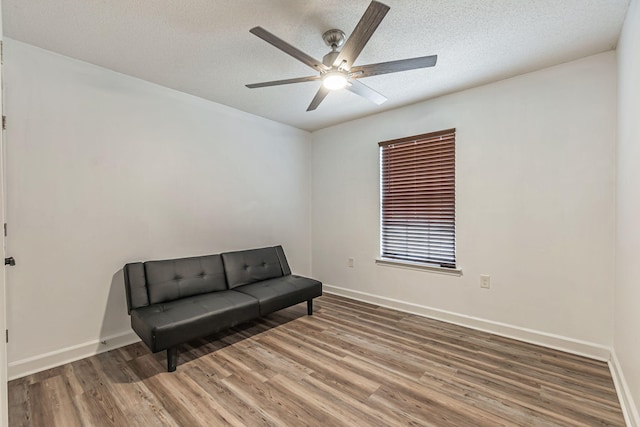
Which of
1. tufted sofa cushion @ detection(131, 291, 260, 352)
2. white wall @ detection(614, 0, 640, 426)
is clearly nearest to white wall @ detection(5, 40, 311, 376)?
tufted sofa cushion @ detection(131, 291, 260, 352)

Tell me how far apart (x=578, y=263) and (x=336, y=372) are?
2290mm

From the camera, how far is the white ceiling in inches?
75.5

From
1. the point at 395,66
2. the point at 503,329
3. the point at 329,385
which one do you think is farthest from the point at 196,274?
the point at 503,329

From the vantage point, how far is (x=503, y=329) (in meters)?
2.93

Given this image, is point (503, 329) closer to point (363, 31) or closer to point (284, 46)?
point (363, 31)

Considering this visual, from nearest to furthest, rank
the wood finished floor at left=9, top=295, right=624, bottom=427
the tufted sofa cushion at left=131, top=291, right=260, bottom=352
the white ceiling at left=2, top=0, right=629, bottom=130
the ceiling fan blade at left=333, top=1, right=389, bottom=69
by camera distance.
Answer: the ceiling fan blade at left=333, top=1, right=389, bottom=69 → the wood finished floor at left=9, top=295, right=624, bottom=427 → the white ceiling at left=2, top=0, right=629, bottom=130 → the tufted sofa cushion at left=131, top=291, right=260, bottom=352

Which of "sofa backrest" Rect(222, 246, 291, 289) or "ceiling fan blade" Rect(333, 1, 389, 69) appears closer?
"ceiling fan blade" Rect(333, 1, 389, 69)

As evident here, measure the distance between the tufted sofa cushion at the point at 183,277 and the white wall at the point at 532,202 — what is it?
6.99 feet

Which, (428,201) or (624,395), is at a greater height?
(428,201)

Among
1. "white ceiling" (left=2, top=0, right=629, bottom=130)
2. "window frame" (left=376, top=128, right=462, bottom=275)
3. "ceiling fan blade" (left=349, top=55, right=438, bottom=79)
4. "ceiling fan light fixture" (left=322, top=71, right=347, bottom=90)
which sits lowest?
"window frame" (left=376, top=128, right=462, bottom=275)

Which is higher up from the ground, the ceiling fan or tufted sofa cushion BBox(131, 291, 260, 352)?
the ceiling fan

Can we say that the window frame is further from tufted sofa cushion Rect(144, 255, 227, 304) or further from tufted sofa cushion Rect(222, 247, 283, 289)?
tufted sofa cushion Rect(144, 255, 227, 304)

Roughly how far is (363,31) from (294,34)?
28.7 inches

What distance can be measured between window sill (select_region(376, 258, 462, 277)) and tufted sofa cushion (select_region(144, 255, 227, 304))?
6.59ft
